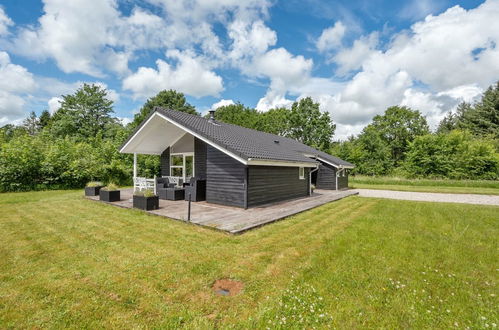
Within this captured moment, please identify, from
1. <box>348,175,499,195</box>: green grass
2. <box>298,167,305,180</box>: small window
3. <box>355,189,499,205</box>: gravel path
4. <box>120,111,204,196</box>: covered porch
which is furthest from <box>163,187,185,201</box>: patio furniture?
<box>348,175,499,195</box>: green grass

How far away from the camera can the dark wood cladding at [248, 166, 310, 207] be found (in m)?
8.31

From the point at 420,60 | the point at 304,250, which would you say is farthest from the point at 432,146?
the point at 304,250

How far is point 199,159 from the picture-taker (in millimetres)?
10820

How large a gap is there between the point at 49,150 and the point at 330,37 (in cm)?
1805

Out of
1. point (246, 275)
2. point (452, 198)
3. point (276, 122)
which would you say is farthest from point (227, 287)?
point (276, 122)

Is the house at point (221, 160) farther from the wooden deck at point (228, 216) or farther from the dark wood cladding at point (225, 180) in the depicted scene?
the wooden deck at point (228, 216)

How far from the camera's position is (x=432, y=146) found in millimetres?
26234

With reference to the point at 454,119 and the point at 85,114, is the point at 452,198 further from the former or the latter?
the point at 85,114

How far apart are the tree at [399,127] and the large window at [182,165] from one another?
33.5 meters

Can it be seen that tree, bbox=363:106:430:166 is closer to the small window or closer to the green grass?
the green grass

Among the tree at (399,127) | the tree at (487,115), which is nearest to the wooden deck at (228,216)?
the tree at (399,127)

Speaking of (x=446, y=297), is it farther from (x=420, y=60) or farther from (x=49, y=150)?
(x=49, y=150)

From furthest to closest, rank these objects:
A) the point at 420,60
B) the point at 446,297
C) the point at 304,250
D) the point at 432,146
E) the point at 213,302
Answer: the point at 432,146 → the point at 420,60 → the point at 304,250 → the point at 446,297 → the point at 213,302

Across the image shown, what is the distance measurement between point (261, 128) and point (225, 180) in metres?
30.3
